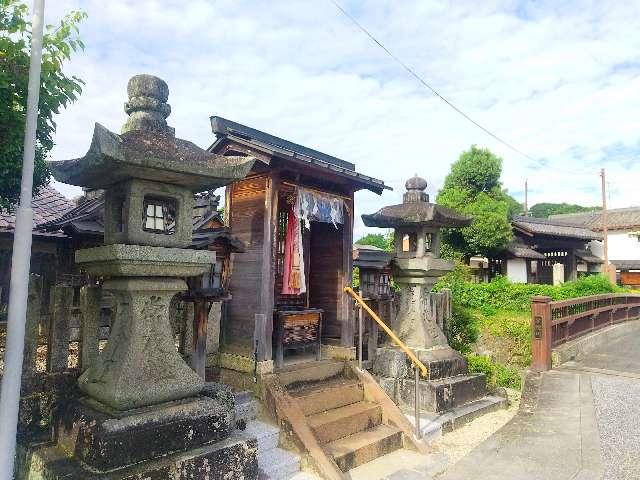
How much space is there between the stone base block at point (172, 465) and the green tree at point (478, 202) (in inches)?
867

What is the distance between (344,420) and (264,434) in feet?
5.04

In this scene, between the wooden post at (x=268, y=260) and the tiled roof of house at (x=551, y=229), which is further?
the tiled roof of house at (x=551, y=229)

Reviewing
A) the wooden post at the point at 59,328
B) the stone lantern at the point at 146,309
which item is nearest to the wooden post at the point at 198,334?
the stone lantern at the point at 146,309

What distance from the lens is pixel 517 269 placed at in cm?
2830

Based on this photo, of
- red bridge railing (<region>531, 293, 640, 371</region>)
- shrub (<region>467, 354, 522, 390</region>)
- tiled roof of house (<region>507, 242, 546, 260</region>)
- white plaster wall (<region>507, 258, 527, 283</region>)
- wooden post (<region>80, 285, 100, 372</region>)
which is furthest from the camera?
white plaster wall (<region>507, 258, 527, 283</region>)

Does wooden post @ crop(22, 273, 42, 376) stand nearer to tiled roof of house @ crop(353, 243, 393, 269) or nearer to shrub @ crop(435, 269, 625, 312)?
tiled roof of house @ crop(353, 243, 393, 269)

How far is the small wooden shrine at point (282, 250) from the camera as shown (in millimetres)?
7723

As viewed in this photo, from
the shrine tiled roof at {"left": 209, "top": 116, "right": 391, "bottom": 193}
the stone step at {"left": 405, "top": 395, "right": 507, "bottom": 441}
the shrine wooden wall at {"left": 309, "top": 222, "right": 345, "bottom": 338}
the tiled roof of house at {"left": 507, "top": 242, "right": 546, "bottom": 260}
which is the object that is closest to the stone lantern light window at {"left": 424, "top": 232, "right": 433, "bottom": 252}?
the shrine tiled roof at {"left": 209, "top": 116, "right": 391, "bottom": 193}

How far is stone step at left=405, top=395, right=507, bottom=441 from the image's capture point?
7.77 meters

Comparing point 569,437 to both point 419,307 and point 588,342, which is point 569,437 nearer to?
point 419,307

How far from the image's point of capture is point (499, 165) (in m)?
27.1

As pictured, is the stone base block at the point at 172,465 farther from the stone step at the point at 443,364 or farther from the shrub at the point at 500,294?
the shrub at the point at 500,294

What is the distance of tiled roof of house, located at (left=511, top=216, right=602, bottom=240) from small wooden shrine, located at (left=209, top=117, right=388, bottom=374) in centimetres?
2317

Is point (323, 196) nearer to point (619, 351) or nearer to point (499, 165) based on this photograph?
point (619, 351)
